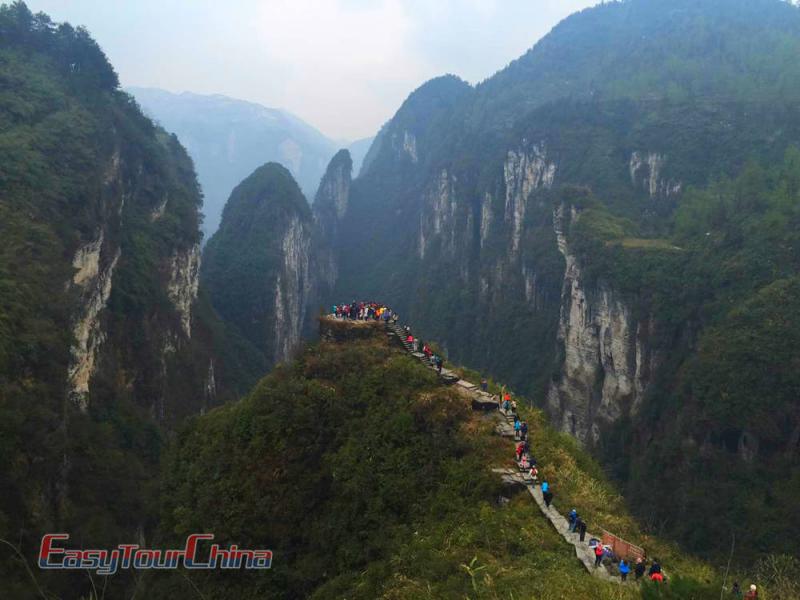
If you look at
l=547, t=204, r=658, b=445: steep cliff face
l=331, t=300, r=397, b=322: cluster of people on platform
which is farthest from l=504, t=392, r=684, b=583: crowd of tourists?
l=547, t=204, r=658, b=445: steep cliff face

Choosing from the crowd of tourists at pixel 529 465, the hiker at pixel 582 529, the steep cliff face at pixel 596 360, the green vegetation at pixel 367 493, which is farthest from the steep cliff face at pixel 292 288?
the hiker at pixel 582 529

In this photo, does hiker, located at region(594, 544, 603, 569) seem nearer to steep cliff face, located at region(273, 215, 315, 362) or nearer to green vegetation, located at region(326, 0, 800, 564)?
green vegetation, located at region(326, 0, 800, 564)

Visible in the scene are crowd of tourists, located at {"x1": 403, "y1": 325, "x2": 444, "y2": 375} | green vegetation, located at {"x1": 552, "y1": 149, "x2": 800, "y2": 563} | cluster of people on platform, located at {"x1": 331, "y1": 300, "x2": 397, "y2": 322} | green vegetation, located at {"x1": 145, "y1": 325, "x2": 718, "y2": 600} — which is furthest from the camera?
green vegetation, located at {"x1": 552, "y1": 149, "x2": 800, "y2": 563}

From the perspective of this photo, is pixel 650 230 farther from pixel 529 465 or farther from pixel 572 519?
pixel 572 519

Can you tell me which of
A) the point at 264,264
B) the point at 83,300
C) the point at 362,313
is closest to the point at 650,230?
the point at 362,313

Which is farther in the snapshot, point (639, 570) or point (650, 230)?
point (650, 230)
